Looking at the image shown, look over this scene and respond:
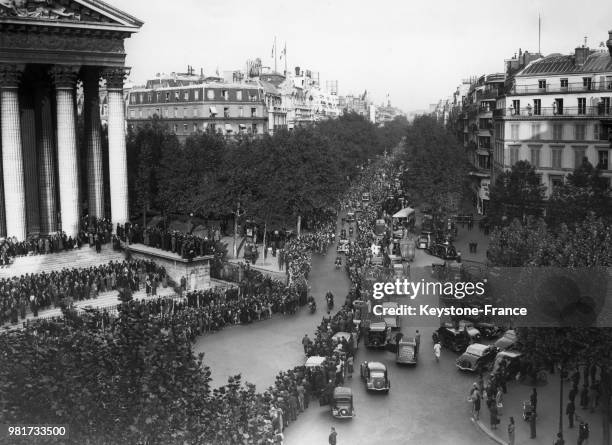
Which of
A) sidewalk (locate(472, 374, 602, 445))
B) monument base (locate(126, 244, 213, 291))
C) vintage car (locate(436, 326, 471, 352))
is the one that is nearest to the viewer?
sidewalk (locate(472, 374, 602, 445))

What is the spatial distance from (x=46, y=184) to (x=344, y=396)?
31358 mm

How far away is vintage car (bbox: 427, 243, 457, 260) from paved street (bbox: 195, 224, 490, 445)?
16113 millimetres

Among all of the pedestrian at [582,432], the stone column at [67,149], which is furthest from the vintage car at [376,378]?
the stone column at [67,149]

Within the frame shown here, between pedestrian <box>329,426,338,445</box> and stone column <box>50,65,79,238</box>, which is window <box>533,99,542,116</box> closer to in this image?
stone column <box>50,65,79,238</box>

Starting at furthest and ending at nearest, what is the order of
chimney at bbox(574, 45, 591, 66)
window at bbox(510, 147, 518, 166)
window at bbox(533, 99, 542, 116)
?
window at bbox(510, 147, 518, 166) → window at bbox(533, 99, 542, 116) → chimney at bbox(574, 45, 591, 66)

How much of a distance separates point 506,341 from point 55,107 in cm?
3328

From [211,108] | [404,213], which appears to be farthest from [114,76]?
[211,108]

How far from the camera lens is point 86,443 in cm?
1648

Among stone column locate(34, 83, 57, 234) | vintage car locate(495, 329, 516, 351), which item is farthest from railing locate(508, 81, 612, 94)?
stone column locate(34, 83, 57, 234)

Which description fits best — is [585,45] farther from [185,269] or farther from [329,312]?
[185,269]

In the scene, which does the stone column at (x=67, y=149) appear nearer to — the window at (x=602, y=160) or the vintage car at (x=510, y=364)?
the vintage car at (x=510, y=364)

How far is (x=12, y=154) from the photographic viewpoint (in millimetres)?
45500

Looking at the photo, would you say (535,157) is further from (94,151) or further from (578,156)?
(94,151)

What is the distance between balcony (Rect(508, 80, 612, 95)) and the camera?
59.8m
